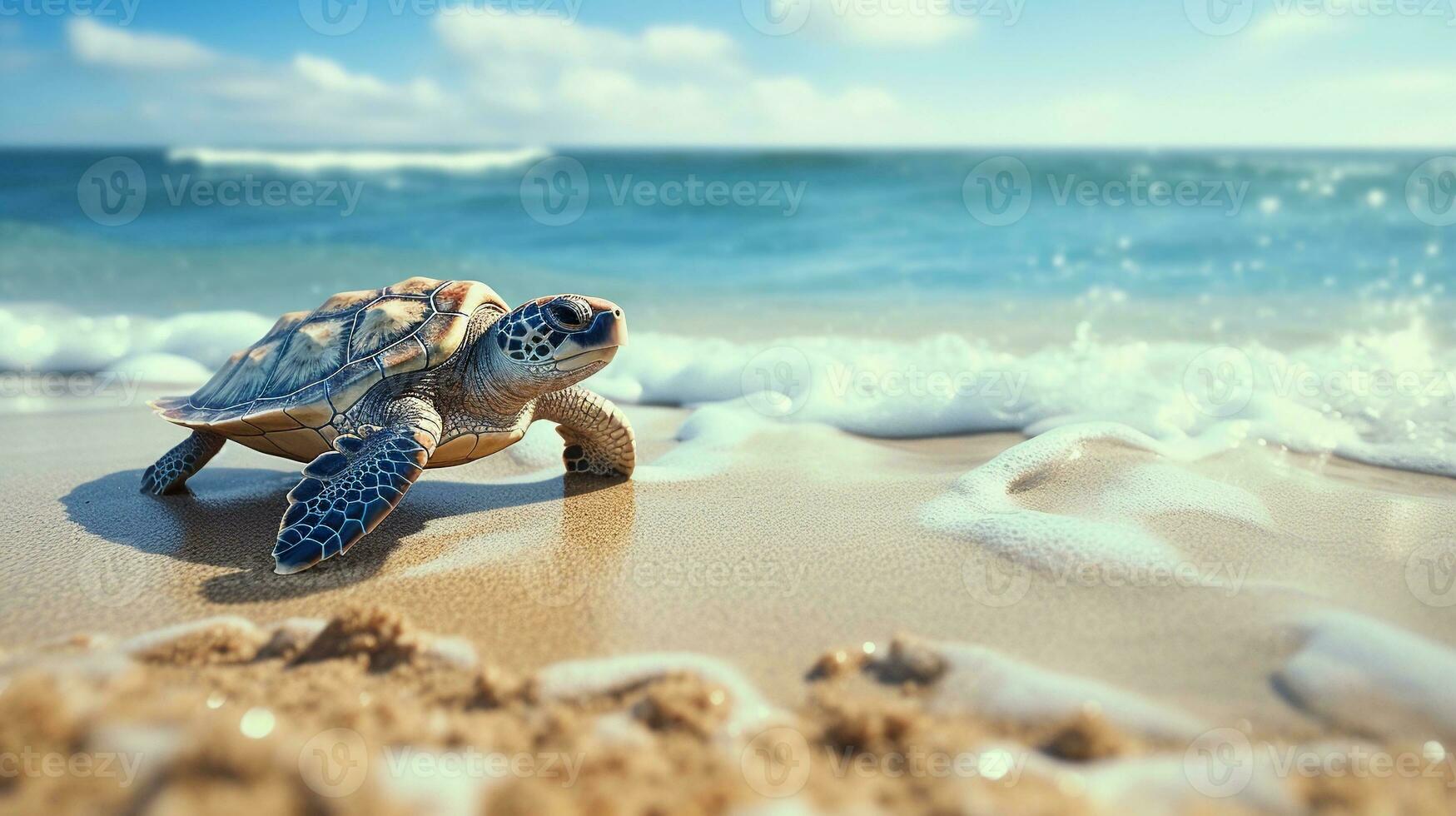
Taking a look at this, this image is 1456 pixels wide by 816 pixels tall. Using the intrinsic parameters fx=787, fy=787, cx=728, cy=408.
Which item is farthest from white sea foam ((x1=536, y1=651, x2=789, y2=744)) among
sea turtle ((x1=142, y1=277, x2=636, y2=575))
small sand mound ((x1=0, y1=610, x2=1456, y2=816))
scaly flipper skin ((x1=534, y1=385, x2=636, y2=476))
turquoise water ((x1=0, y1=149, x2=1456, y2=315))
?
turquoise water ((x1=0, y1=149, x2=1456, y2=315))

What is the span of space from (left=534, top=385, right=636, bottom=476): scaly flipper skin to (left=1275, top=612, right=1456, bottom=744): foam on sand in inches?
101

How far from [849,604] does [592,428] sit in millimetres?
1608

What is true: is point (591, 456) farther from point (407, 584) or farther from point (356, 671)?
point (356, 671)

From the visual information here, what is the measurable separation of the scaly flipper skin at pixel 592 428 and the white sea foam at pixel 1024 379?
1.35 metres

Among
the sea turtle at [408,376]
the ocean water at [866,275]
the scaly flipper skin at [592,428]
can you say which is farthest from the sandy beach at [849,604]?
the ocean water at [866,275]

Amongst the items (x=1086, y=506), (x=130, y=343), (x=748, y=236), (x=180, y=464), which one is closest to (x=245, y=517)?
(x=180, y=464)

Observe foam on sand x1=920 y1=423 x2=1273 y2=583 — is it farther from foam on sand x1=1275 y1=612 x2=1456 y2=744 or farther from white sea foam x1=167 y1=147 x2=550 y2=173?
white sea foam x1=167 y1=147 x2=550 y2=173

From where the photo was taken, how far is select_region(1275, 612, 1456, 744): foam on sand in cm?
176

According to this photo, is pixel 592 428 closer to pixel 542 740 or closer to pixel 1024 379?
pixel 542 740

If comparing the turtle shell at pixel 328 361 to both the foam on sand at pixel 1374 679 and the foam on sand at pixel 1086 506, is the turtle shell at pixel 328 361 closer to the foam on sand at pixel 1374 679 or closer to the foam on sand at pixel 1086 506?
the foam on sand at pixel 1086 506

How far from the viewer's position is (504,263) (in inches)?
509

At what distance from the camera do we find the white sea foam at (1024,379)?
170 inches

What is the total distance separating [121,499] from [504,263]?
32.4ft

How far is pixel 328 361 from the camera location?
3.15m
